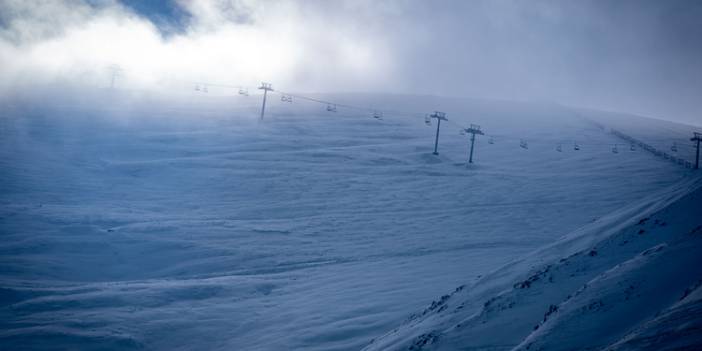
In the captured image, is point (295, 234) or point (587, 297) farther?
point (295, 234)

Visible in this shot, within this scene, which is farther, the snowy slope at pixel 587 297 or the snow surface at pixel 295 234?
the snow surface at pixel 295 234

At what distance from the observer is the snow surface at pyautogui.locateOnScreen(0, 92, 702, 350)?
25.1ft

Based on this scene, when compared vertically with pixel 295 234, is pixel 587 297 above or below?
above

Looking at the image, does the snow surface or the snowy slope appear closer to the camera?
the snowy slope

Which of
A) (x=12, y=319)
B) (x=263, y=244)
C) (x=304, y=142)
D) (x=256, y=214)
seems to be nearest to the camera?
(x=12, y=319)

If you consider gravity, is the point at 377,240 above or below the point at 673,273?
below

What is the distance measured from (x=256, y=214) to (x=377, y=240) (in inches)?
299

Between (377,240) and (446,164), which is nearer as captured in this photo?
(377,240)

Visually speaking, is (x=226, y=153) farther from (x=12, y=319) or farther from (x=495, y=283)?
(x=495, y=283)

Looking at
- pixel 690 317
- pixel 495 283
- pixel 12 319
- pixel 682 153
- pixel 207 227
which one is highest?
pixel 682 153

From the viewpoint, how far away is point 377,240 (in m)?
19.7

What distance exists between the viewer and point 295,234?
20.1m

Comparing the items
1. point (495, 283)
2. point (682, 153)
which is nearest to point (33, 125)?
point (495, 283)

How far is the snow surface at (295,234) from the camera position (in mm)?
7664
